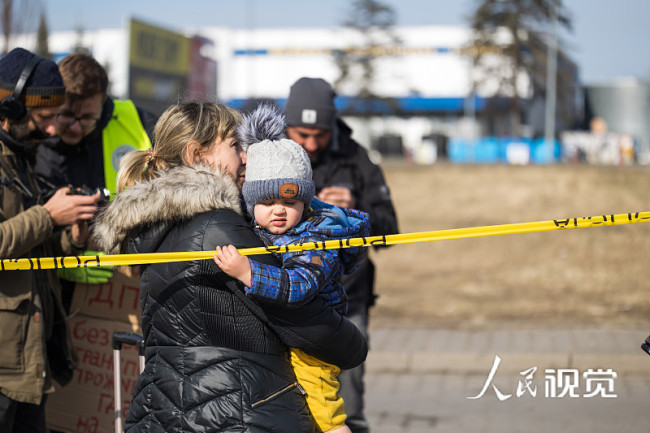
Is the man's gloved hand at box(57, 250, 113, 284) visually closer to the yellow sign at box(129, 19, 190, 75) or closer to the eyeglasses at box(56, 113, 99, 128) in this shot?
the eyeglasses at box(56, 113, 99, 128)

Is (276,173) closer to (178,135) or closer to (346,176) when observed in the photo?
(178,135)

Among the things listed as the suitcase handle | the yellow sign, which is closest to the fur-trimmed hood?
the suitcase handle

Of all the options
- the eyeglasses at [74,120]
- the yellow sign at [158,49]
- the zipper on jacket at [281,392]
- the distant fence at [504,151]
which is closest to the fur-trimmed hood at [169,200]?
the zipper on jacket at [281,392]

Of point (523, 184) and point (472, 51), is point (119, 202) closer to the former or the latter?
point (523, 184)

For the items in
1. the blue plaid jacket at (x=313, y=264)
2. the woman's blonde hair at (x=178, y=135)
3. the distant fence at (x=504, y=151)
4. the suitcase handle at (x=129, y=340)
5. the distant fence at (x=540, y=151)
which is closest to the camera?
the blue plaid jacket at (x=313, y=264)

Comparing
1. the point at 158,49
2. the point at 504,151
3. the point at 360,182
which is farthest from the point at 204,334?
the point at 504,151

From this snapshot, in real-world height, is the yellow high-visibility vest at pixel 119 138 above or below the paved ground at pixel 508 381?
above

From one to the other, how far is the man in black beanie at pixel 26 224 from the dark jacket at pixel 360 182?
5.93 ft

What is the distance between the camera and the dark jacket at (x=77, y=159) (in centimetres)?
427

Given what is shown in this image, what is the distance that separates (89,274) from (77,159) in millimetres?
614

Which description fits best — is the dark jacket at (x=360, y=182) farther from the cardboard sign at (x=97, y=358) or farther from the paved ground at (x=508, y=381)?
the paved ground at (x=508, y=381)

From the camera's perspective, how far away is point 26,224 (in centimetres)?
346

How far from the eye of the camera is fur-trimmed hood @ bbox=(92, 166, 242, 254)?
260 cm

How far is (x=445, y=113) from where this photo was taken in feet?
Answer: 205
